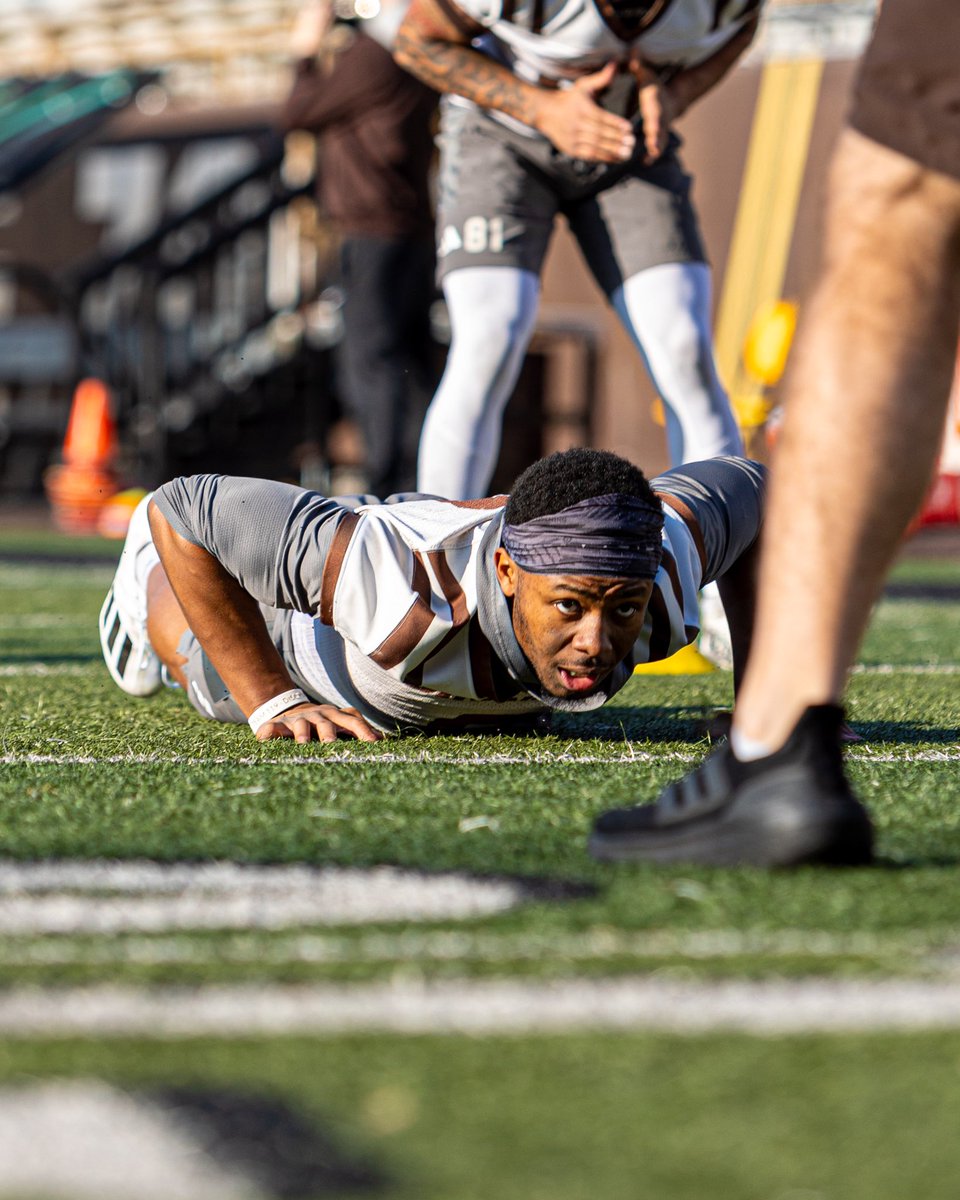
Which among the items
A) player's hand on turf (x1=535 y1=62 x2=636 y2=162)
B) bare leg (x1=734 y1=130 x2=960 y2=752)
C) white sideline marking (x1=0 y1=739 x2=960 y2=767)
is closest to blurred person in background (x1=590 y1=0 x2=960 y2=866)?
bare leg (x1=734 y1=130 x2=960 y2=752)

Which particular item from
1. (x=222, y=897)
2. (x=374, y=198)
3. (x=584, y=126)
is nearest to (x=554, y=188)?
(x=584, y=126)

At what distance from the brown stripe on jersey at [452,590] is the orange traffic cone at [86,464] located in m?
9.29

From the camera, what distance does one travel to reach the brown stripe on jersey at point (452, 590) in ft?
9.21

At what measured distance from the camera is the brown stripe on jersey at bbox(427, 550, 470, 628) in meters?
2.81

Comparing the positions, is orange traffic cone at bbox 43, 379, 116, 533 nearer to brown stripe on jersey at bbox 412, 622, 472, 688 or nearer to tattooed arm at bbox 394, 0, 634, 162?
tattooed arm at bbox 394, 0, 634, 162

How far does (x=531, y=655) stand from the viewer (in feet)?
9.00

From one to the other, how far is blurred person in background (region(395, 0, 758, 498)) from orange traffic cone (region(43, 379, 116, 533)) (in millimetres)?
8006

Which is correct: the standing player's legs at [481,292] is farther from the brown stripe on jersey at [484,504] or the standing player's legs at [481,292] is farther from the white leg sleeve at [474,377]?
the brown stripe on jersey at [484,504]

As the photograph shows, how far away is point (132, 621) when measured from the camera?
3.69 meters

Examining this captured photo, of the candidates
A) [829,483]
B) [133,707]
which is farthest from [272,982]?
[133,707]

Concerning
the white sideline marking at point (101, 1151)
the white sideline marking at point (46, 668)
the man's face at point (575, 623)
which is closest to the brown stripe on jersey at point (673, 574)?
the man's face at point (575, 623)

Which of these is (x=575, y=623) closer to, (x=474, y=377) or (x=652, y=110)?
(x=474, y=377)

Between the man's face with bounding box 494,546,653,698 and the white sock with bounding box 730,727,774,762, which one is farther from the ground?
the white sock with bounding box 730,727,774,762

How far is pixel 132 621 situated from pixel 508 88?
4.99 feet
